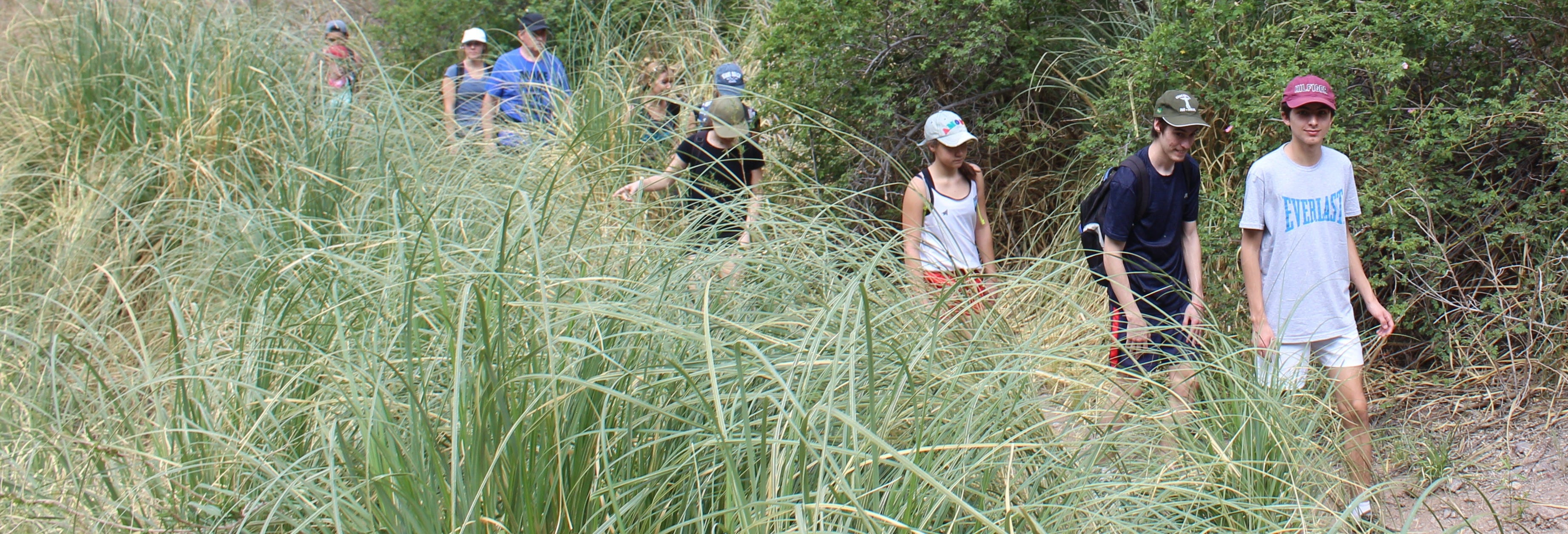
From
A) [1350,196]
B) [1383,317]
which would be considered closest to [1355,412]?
[1383,317]

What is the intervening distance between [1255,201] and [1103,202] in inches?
19.9

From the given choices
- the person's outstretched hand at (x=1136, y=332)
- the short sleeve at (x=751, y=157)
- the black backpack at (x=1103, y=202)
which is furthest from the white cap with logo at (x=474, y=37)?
the person's outstretched hand at (x=1136, y=332)

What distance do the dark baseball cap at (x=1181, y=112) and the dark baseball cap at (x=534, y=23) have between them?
433 cm

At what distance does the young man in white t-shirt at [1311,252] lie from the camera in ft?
13.1

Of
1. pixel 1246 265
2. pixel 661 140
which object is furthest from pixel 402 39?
pixel 1246 265

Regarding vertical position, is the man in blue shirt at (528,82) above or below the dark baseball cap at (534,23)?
below

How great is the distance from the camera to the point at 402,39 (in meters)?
9.80

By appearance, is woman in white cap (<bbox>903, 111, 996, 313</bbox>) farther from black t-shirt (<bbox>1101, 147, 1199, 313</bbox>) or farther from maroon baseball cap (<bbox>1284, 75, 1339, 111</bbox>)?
maroon baseball cap (<bbox>1284, 75, 1339, 111</bbox>)

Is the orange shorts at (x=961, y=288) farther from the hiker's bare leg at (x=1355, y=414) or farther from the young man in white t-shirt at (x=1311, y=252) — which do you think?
the hiker's bare leg at (x=1355, y=414)

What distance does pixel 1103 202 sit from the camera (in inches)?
172

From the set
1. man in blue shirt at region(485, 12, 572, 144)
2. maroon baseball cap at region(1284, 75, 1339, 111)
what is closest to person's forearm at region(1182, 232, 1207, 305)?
maroon baseball cap at region(1284, 75, 1339, 111)

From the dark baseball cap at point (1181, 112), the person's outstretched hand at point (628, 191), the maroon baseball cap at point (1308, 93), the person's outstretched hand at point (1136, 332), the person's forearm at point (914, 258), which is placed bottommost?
the person's outstretched hand at point (1136, 332)

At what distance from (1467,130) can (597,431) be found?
3892 millimetres

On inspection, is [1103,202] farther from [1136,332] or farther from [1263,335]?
[1136,332]
